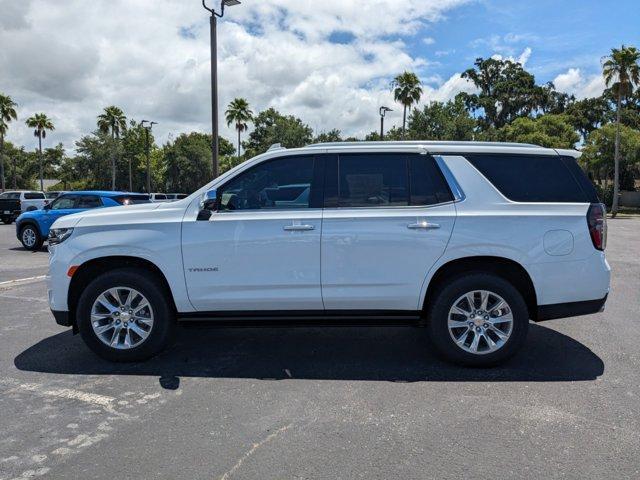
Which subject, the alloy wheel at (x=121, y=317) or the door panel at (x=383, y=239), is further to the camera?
the alloy wheel at (x=121, y=317)

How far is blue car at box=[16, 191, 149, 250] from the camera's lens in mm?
13492

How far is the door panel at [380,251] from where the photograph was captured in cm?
446

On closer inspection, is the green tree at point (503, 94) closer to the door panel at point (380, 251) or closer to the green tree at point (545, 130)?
the green tree at point (545, 130)

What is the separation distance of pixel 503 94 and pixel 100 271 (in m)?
65.4

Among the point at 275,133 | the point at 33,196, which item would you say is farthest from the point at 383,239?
the point at 275,133

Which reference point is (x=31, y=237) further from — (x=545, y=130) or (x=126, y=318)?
(x=545, y=130)

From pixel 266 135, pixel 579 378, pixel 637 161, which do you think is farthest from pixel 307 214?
pixel 266 135

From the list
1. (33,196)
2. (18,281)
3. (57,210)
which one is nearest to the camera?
(18,281)

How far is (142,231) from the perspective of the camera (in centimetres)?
461

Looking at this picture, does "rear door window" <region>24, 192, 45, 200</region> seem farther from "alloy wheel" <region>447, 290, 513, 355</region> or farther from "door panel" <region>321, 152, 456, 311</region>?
"alloy wheel" <region>447, 290, 513, 355</region>

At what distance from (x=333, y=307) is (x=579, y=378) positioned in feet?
7.22

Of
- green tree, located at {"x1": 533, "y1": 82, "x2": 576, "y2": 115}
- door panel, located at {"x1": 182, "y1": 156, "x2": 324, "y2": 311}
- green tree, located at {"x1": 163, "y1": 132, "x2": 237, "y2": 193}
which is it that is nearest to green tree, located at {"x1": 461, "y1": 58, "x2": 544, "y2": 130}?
green tree, located at {"x1": 533, "y1": 82, "x2": 576, "y2": 115}

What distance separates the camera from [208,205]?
4.62m

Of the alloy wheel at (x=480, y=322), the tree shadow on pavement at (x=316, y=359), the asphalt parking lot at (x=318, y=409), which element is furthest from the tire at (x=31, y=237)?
the alloy wheel at (x=480, y=322)
